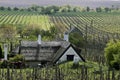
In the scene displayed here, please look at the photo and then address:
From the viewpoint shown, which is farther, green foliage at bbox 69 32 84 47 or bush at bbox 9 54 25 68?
green foliage at bbox 69 32 84 47

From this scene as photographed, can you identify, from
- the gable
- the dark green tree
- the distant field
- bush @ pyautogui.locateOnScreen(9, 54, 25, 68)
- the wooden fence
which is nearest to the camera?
the wooden fence

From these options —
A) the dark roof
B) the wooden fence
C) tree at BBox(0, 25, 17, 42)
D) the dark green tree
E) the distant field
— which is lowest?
the distant field

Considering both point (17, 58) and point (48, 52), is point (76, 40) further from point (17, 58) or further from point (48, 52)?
point (17, 58)

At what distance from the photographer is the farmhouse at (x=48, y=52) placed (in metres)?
36.2

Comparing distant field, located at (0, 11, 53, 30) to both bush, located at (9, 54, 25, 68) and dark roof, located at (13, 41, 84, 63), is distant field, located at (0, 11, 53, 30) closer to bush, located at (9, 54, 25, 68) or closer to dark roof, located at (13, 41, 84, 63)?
dark roof, located at (13, 41, 84, 63)

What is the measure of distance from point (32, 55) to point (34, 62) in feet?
2.49

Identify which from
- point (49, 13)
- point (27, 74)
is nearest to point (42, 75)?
point (27, 74)

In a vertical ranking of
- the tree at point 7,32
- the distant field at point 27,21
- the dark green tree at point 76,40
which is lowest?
the distant field at point 27,21

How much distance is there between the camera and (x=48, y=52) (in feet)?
125


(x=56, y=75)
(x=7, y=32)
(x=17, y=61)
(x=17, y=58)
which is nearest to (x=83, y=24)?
(x=7, y=32)

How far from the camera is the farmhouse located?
36.2 metres

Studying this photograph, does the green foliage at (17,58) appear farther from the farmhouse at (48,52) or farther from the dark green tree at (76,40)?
the dark green tree at (76,40)

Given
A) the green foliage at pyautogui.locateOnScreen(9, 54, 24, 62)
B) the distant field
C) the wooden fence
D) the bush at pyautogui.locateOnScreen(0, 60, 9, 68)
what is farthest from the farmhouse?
the distant field

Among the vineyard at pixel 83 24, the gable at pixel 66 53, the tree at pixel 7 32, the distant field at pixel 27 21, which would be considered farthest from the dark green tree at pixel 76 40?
the distant field at pixel 27 21
